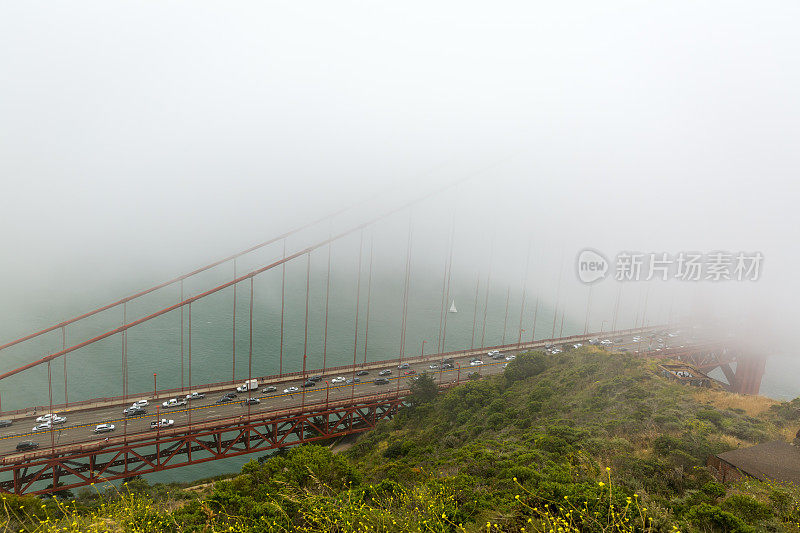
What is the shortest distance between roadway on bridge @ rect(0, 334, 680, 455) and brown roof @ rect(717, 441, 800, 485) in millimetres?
22357

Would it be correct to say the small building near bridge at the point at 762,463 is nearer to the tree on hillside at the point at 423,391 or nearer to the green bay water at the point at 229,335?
the tree on hillside at the point at 423,391

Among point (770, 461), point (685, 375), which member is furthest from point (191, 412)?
point (685, 375)

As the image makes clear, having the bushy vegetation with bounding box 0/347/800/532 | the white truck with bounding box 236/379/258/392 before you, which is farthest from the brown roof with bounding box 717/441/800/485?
the white truck with bounding box 236/379/258/392

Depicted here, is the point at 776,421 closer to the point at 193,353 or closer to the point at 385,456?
the point at 385,456

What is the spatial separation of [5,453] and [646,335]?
2697 inches

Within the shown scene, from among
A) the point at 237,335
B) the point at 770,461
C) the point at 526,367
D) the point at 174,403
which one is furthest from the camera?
the point at 237,335

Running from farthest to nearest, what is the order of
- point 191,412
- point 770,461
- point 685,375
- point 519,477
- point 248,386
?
point 685,375 → point 248,386 → point 191,412 → point 519,477 → point 770,461

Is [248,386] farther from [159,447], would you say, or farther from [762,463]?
[762,463]

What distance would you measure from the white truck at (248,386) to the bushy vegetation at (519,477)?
8255 mm

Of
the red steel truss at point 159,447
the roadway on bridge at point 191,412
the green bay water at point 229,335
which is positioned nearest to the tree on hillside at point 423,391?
the red steel truss at point 159,447

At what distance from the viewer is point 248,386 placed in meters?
29.2

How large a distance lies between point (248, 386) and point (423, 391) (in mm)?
13194

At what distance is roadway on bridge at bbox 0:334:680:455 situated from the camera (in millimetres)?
21938

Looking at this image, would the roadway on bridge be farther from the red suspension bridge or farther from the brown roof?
the brown roof
